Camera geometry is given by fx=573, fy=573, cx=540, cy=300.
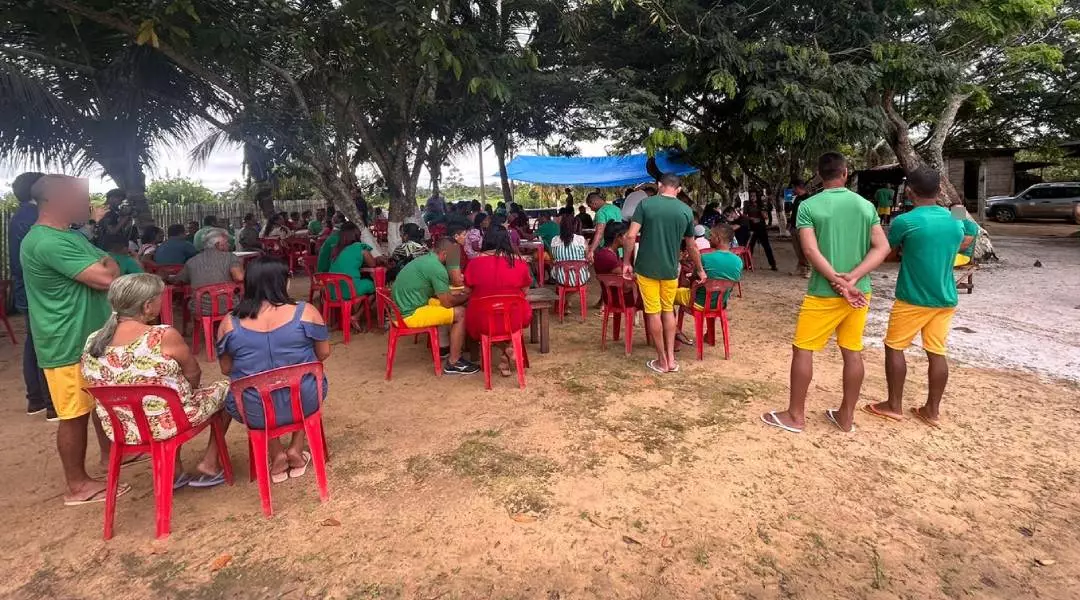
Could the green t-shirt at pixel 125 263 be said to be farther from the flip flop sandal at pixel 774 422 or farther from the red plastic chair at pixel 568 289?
the flip flop sandal at pixel 774 422

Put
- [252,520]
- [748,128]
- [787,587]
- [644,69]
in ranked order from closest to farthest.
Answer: [787,587] < [252,520] < [748,128] < [644,69]

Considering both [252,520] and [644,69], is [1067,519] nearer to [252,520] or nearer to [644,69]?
[252,520]

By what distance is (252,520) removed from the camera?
108 inches

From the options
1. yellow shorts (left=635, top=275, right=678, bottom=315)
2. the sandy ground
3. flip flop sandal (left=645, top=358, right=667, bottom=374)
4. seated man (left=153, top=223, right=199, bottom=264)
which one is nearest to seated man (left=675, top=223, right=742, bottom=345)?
yellow shorts (left=635, top=275, right=678, bottom=315)

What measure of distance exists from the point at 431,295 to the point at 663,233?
75.4 inches

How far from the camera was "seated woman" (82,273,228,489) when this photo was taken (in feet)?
8.13

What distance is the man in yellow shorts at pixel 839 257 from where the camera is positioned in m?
3.26

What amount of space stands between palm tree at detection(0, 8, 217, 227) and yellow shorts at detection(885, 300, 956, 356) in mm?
7933

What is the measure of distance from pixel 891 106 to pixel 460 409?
35.3 feet

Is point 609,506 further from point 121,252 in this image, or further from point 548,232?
point 548,232

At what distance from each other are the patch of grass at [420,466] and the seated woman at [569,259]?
358 centimetres

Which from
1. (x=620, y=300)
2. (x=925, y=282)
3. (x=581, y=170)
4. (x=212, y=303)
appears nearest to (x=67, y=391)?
(x=212, y=303)

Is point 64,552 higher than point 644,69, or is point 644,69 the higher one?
point 644,69

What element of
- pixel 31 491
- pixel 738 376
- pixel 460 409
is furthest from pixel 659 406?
pixel 31 491
